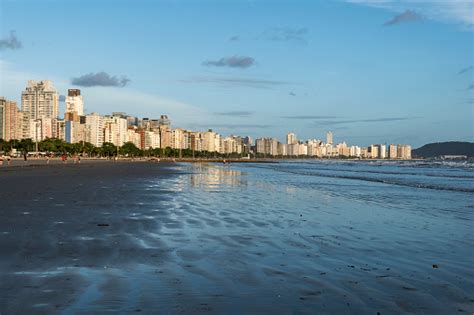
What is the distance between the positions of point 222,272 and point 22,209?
10.3 metres

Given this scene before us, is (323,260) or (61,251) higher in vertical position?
(61,251)

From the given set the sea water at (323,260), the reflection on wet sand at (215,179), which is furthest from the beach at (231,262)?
the reflection on wet sand at (215,179)

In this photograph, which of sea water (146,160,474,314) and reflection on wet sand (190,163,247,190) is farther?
reflection on wet sand (190,163,247,190)

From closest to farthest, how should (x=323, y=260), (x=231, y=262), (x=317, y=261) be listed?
(x=231, y=262) < (x=317, y=261) < (x=323, y=260)

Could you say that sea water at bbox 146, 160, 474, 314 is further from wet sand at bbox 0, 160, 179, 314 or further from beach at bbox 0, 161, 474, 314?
wet sand at bbox 0, 160, 179, 314

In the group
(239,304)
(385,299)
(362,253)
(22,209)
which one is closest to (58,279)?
(239,304)

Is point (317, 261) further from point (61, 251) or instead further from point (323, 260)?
point (61, 251)

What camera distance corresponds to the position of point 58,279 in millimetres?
6723

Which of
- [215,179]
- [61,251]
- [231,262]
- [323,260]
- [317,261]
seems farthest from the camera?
[215,179]

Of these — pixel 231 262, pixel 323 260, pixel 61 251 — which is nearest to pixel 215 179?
pixel 61 251

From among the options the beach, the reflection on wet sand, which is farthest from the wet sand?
the reflection on wet sand

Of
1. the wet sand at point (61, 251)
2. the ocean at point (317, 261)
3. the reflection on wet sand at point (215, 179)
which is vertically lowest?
the reflection on wet sand at point (215, 179)

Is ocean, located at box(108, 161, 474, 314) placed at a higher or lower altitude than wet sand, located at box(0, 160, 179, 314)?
→ lower

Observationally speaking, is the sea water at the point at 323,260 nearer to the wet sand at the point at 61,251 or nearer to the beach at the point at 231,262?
the beach at the point at 231,262
